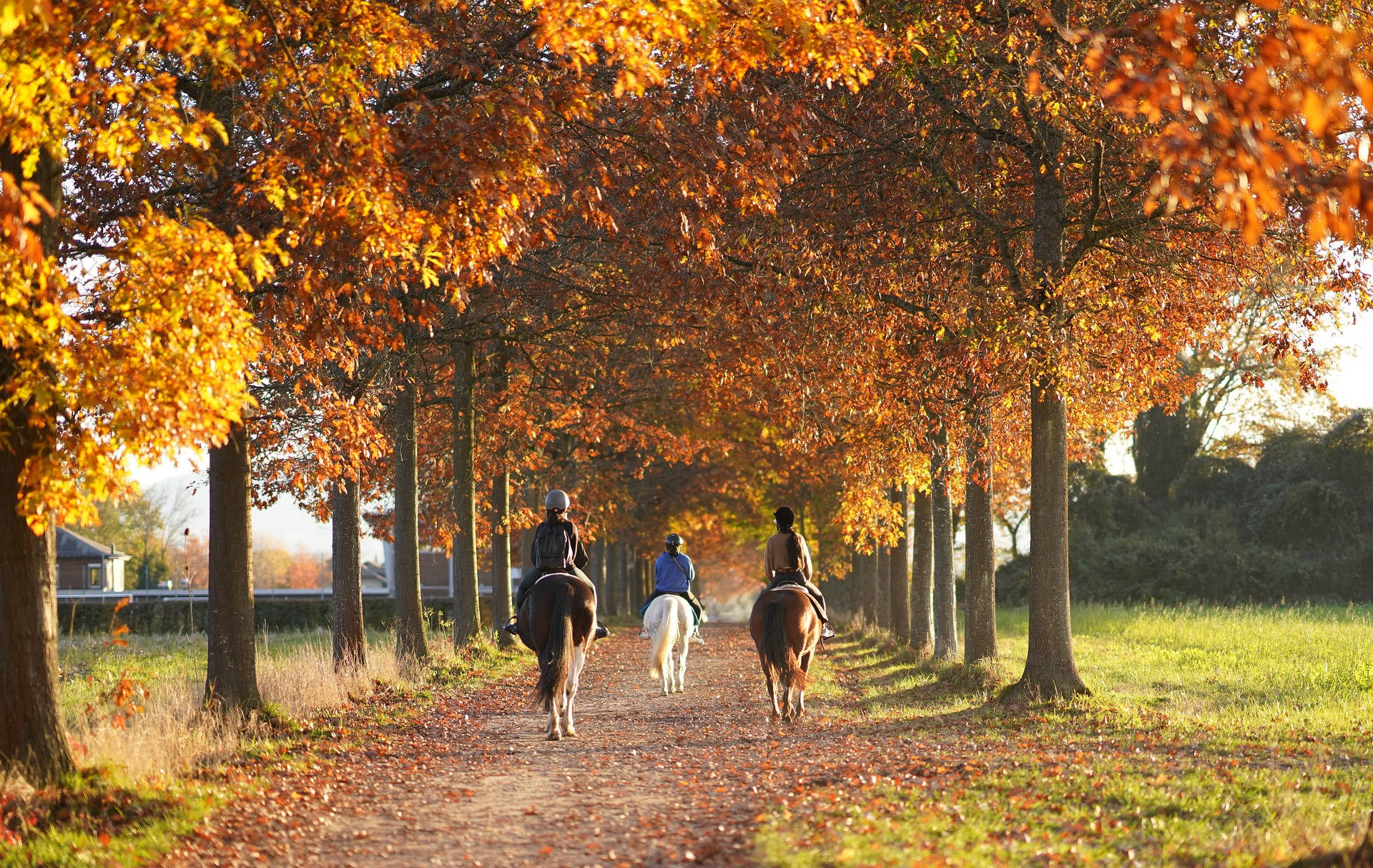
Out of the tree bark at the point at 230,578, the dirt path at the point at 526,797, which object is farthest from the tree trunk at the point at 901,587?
the tree bark at the point at 230,578

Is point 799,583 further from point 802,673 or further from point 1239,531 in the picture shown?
point 1239,531

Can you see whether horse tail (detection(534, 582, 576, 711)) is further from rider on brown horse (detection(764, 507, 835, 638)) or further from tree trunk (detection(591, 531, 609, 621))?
tree trunk (detection(591, 531, 609, 621))

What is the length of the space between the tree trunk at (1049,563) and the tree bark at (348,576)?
9249 mm

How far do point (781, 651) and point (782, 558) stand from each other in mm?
1200

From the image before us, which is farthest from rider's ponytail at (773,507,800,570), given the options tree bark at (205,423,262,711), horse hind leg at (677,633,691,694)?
tree bark at (205,423,262,711)

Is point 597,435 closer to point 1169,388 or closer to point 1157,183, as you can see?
point 1169,388

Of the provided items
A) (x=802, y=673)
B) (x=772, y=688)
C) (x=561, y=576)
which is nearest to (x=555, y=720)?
(x=561, y=576)

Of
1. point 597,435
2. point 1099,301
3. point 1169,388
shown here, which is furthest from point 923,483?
point 597,435

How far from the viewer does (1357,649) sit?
69.5ft

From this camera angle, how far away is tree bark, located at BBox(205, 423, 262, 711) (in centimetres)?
1250

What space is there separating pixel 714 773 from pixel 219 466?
5.87 metres

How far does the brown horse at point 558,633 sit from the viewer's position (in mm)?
13094

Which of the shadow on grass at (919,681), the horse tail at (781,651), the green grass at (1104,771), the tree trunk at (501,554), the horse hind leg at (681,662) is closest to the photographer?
the green grass at (1104,771)

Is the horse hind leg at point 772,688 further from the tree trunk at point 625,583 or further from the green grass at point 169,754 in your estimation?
the tree trunk at point 625,583
